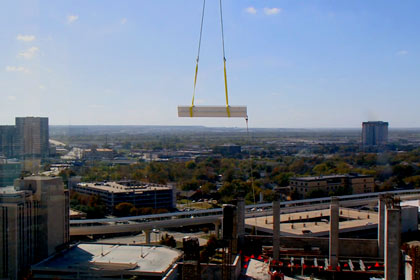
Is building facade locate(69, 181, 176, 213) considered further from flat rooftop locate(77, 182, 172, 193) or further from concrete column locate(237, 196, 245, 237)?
concrete column locate(237, 196, 245, 237)

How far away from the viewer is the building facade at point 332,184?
56.3ft

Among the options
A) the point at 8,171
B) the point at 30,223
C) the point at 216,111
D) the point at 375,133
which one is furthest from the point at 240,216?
the point at 375,133

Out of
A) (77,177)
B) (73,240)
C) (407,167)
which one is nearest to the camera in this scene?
(73,240)

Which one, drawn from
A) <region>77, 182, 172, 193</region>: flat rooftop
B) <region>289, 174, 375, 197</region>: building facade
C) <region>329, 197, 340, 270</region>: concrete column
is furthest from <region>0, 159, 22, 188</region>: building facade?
<region>289, 174, 375, 197</region>: building facade

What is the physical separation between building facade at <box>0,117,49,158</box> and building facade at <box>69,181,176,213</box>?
398 cm

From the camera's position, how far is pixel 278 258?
4754 mm

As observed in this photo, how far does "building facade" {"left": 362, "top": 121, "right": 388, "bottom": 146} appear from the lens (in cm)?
3247

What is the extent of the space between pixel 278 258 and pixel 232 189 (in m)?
12.5

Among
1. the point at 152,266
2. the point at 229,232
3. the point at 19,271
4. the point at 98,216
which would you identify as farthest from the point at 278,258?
the point at 98,216

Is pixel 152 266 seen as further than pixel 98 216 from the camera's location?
No

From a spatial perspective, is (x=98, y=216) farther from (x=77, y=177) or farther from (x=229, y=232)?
(x=229, y=232)

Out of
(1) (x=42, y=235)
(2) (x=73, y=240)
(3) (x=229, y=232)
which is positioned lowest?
(2) (x=73, y=240)

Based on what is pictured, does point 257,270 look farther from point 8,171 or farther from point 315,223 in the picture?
point 315,223

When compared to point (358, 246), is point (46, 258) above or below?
below
